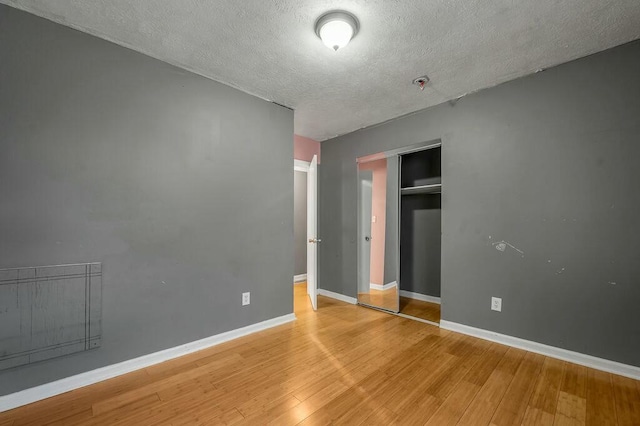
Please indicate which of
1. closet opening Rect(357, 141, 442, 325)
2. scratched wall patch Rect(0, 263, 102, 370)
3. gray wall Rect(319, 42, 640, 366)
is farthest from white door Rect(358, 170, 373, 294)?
scratched wall patch Rect(0, 263, 102, 370)

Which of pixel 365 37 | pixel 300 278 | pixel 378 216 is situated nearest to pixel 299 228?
pixel 300 278

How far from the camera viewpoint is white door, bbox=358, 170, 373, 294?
389 centimetres

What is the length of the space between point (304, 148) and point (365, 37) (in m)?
2.42

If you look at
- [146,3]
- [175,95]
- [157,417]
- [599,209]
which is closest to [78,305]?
[157,417]

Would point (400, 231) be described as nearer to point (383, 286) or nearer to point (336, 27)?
point (383, 286)

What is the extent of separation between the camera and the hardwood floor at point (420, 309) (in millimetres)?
3410

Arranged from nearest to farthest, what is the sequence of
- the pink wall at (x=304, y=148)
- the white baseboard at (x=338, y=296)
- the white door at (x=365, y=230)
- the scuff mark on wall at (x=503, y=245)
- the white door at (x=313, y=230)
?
1. the scuff mark on wall at (x=503, y=245)
2. the white door at (x=313, y=230)
3. the white door at (x=365, y=230)
4. the white baseboard at (x=338, y=296)
5. the pink wall at (x=304, y=148)

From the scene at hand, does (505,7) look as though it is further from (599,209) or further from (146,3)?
(146,3)

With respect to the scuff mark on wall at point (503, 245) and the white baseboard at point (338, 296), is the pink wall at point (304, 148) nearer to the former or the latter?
the white baseboard at point (338, 296)

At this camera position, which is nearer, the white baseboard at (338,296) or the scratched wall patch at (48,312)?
the scratched wall patch at (48,312)

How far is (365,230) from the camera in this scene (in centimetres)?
392

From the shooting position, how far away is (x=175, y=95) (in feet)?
7.93

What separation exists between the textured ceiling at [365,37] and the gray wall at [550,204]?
10.8 inches

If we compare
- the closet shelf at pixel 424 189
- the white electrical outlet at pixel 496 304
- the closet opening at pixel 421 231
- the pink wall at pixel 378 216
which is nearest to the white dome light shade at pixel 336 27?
the pink wall at pixel 378 216
